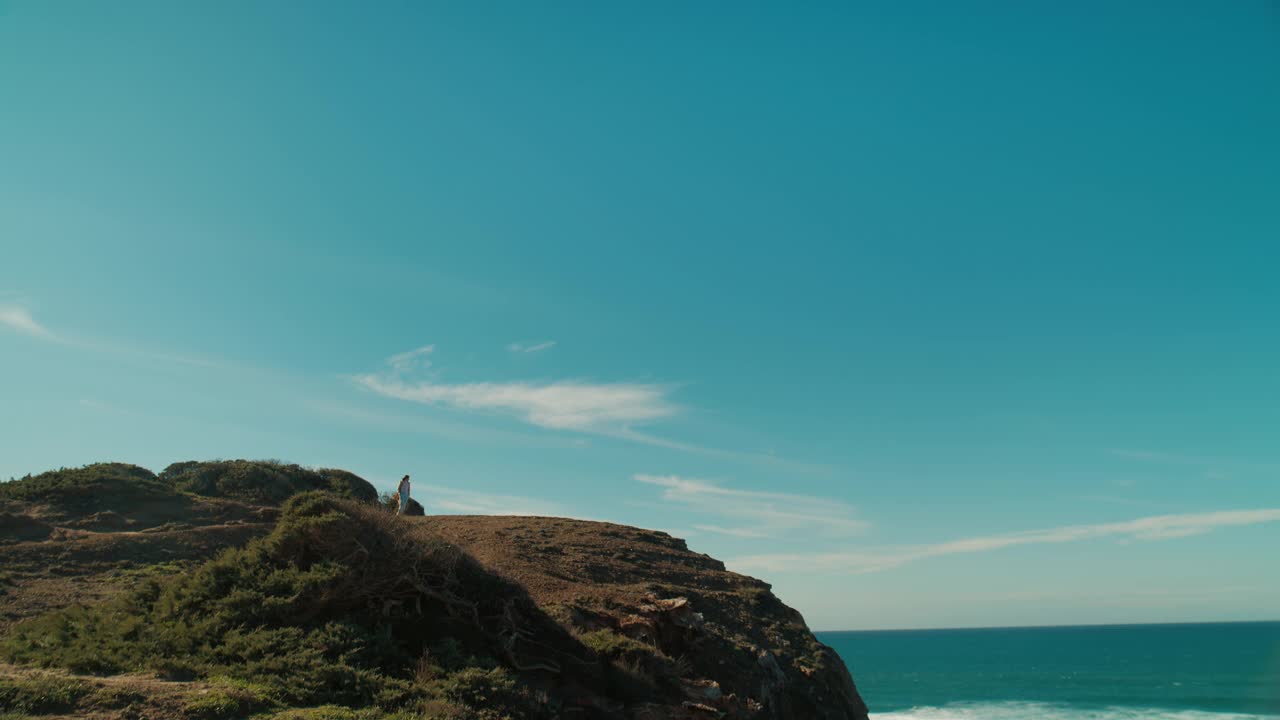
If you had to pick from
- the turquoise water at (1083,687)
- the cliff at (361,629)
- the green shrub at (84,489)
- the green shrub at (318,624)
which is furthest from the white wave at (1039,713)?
the green shrub at (318,624)

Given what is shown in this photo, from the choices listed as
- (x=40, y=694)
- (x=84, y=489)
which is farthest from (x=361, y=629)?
(x=84, y=489)

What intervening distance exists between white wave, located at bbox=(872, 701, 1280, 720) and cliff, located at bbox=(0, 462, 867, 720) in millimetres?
49559

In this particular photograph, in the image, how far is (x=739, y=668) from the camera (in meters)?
18.6

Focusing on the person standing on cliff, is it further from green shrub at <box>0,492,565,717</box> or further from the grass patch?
the grass patch

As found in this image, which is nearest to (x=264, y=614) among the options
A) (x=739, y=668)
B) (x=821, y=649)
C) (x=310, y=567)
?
(x=310, y=567)

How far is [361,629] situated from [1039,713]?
68732 mm

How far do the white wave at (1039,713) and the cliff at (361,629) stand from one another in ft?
163

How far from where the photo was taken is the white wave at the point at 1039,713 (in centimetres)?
5722

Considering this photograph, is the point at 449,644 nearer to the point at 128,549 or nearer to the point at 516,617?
the point at 516,617

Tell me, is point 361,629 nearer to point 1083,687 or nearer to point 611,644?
point 611,644

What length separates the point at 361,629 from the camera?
1301cm

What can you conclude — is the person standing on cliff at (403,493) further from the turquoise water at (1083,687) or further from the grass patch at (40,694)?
the turquoise water at (1083,687)

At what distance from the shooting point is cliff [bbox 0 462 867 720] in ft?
36.1

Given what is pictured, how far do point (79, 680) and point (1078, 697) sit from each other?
276 ft
